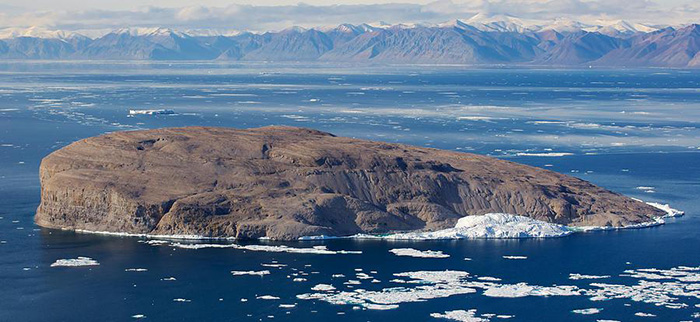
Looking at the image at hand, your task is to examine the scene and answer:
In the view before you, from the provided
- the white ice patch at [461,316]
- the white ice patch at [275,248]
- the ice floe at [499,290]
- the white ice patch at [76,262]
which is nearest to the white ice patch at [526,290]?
the ice floe at [499,290]

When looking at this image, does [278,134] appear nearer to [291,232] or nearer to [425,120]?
[291,232]

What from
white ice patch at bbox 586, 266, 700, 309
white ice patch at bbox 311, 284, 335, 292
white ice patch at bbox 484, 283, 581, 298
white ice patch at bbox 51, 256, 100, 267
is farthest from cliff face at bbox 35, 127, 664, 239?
white ice patch at bbox 484, 283, 581, 298

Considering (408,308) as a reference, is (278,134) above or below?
above

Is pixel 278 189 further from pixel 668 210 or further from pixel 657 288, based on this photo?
pixel 668 210

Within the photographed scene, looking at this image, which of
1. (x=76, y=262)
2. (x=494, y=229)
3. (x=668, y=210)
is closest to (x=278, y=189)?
(x=494, y=229)

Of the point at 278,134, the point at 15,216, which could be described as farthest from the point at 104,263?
Answer: the point at 278,134

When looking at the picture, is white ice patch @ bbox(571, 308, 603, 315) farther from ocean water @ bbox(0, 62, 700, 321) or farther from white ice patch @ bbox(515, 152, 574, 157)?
white ice patch @ bbox(515, 152, 574, 157)
